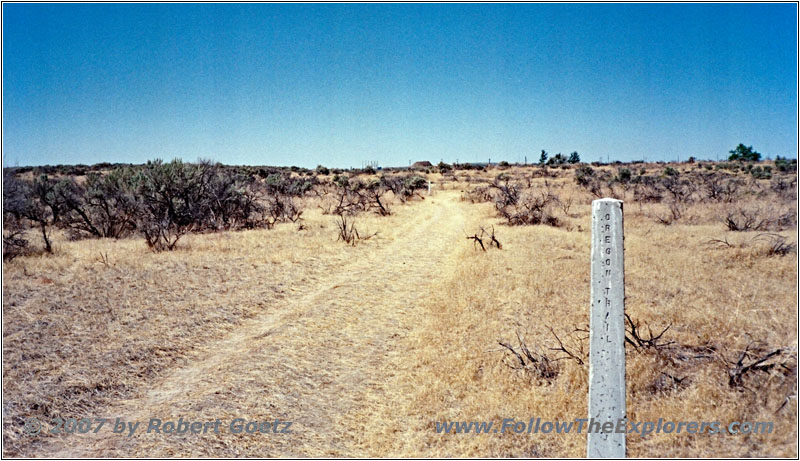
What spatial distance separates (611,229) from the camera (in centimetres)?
308

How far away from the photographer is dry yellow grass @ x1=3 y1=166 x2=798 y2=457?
13.4 feet

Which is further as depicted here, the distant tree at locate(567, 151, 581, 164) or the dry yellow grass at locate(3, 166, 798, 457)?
the distant tree at locate(567, 151, 581, 164)

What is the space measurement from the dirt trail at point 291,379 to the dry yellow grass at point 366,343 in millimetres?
24

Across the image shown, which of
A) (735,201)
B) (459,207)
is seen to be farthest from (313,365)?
(735,201)

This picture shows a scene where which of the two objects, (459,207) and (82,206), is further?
(459,207)

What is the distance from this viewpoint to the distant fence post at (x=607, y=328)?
309 centimetres

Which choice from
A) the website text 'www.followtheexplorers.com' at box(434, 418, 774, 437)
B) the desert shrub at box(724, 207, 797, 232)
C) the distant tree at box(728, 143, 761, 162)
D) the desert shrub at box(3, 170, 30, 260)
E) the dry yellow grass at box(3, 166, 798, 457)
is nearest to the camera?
the website text 'www.followtheexplorers.com' at box(434, 418, 774, 437)

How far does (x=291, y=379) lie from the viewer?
534cm

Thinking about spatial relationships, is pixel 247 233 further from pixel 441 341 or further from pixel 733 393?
pixel 733 393

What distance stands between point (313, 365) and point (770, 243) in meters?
10.7

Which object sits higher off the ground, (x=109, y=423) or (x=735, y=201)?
(x=735, y=201)

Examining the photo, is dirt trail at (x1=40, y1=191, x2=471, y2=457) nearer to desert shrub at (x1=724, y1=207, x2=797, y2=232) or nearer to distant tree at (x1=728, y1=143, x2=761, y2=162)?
desert shrub at (x1=724, y1=207, x2=797, y2=232)

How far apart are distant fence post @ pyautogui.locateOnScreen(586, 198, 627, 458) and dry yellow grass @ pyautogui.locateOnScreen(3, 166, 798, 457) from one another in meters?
0.67

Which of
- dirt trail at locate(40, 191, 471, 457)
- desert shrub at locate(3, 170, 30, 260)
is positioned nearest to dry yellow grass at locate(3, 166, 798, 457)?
dirt trail at locate(40, 191, 471, 457)
